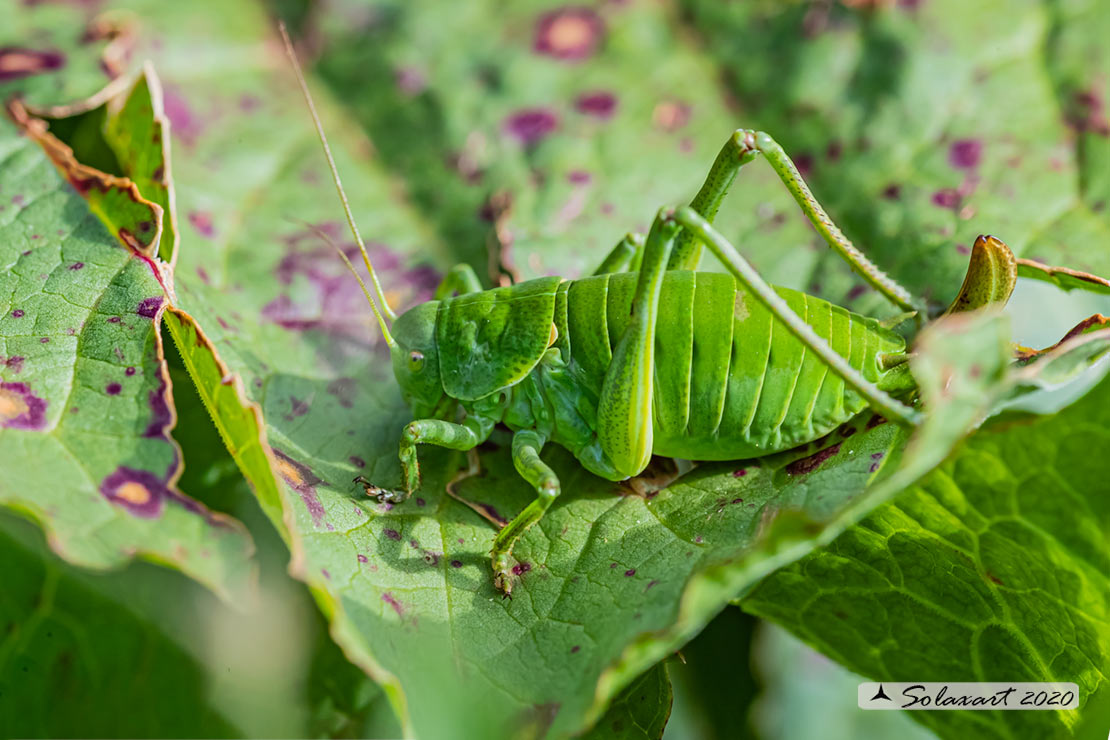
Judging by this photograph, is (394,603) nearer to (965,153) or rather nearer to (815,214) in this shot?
(815,214)

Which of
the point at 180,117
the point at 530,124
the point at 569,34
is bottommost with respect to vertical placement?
the point at 180,117

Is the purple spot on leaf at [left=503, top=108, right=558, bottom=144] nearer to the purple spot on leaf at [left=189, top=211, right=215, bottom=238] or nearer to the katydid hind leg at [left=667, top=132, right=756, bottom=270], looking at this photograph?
the katydid hind leg at [left=667, top=132, right=756, bottom=270]

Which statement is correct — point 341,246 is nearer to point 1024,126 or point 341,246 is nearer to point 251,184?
point 251,184

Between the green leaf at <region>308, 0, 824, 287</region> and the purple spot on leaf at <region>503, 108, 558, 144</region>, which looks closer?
the green leaf at <region>308, 0, 824, 287</region>

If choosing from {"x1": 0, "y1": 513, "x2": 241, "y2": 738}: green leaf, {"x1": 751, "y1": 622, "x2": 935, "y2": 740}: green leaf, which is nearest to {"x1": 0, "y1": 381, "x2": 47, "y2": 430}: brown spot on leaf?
{"x1": 0, "y1": 513, "x2": 241, "y2": 738}: green leaf

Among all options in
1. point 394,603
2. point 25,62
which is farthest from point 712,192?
point 25,62

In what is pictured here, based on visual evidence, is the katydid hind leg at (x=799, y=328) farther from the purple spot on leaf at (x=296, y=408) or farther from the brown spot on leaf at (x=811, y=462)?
the purple spot on leaf at (x=296, y=408)

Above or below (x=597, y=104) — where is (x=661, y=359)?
below
